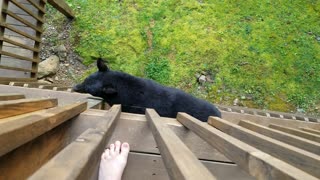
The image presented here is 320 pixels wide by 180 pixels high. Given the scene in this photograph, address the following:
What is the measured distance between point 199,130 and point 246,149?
0.62m

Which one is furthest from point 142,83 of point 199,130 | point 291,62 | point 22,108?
point 291,62

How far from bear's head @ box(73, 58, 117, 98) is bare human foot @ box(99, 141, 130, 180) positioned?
155 cm

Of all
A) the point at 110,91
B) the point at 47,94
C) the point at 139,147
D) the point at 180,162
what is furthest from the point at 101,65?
the point at 180,162

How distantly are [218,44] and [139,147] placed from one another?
353 centimetres

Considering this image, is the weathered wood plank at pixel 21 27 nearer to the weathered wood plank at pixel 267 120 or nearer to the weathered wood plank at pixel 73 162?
the weathered wood plank at pixel 267 120

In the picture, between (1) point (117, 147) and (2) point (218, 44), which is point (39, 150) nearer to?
(1) point (117, 147)

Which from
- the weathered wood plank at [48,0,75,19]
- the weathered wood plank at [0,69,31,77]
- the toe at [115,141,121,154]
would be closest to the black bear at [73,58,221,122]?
the weathered wood plank at [0,69,31,77]

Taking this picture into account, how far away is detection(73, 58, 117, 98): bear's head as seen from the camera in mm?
3572

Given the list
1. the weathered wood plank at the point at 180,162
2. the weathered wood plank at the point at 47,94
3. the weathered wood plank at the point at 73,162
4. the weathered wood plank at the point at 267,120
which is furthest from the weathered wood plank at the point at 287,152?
the weathered wood plank at the point at 267,120

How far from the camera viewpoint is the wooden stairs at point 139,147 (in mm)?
893

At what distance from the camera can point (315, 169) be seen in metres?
0.97

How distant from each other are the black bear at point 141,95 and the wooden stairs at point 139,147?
900 mm

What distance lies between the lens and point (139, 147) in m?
2.07

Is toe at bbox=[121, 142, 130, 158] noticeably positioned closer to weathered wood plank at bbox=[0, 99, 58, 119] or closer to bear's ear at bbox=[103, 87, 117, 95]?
weathered wood plank at bbox=[0, 99, 58, 119]
